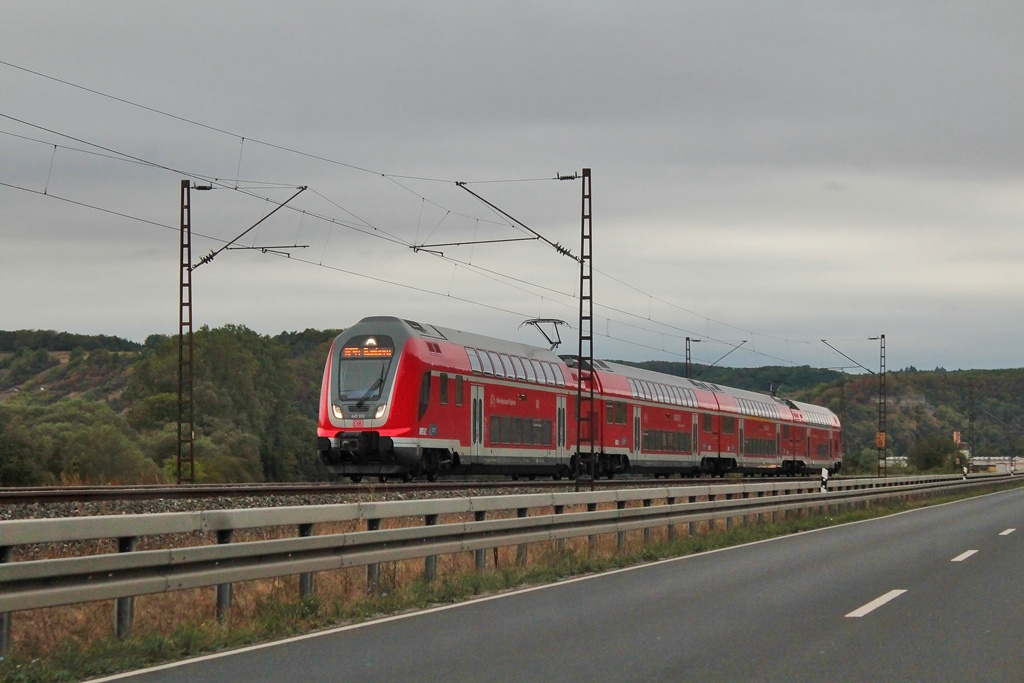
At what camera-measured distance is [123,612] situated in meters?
9.28

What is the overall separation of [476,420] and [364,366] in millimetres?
3771

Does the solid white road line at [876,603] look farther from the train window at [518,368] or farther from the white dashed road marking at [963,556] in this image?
the train window at [518,368]

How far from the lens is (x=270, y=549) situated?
10539 mm

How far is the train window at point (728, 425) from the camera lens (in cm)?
5481

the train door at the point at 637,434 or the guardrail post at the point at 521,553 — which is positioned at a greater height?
the train door at the point at 637,434

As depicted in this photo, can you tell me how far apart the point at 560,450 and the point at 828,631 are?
2951cm

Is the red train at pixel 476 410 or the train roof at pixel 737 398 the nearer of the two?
the red train at pixel 476 410

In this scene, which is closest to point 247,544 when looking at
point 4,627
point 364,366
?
point 4,627

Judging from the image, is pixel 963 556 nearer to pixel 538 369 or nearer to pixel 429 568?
pixel 429 568

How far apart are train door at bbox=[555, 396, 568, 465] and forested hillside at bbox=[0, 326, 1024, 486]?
13.7 metres

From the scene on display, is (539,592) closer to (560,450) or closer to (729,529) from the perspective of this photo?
(729,529)

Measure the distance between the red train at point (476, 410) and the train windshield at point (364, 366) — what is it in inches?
1.1

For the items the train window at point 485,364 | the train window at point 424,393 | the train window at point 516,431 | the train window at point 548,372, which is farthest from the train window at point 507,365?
the train window at point 424,393

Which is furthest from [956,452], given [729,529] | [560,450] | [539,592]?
[539,592]
